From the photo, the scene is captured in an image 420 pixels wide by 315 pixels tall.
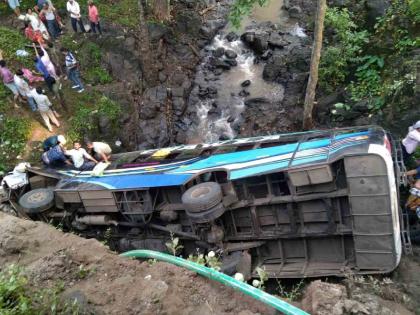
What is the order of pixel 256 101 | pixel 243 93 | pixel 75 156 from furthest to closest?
pixel 243 93 < pixel 256 101 < pixel 75 156

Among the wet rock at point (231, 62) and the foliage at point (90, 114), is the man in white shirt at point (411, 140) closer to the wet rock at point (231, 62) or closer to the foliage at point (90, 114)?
the foliage at point (90, 114)

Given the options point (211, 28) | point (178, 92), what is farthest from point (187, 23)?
point (178, 92)

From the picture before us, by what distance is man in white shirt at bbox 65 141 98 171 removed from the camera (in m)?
9.53

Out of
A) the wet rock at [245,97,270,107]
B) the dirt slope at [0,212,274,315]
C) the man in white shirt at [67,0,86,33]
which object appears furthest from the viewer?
the wet rock at [245,97,270,107]

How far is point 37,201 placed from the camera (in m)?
8.94

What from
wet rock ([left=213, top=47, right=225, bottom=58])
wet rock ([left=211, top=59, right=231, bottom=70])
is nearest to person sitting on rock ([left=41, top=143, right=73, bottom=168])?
wet rock ([left=211, top=59, right=231, bottom=70])

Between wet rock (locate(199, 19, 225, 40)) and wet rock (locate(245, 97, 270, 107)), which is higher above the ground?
wet rock (locate(199, 19, 225, 40))

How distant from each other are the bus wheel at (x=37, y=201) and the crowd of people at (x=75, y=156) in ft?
2.86

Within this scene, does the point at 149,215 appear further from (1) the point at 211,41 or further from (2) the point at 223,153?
(1) the point at 211,41

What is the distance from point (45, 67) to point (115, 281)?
8.70 m

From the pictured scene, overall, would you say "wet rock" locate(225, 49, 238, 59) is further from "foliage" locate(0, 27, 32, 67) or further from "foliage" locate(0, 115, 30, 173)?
"foliage" locate(0, 115, 30, 173)

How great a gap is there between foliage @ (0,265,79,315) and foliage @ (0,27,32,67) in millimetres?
11401

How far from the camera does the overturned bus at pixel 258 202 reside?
6539 mm

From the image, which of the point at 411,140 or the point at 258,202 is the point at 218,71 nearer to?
the point at 258,202
